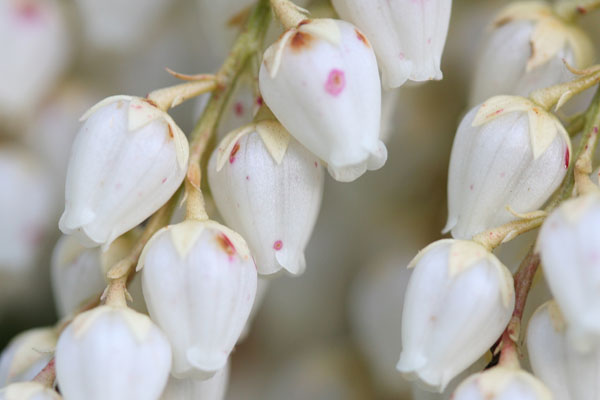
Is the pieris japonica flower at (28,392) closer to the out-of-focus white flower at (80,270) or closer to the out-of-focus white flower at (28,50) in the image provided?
the out-of-focus white flower at (80,270)

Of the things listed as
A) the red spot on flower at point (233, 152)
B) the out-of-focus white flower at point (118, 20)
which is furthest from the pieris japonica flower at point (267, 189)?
the out-of-focus white flower at point (118, 20)

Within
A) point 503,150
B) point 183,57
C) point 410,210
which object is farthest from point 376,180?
point 503,150

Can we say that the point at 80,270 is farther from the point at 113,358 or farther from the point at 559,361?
the point at 559,361

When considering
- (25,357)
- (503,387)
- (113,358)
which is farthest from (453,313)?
(25,357)

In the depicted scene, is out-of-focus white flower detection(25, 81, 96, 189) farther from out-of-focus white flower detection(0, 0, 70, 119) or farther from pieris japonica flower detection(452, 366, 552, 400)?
pieris japonica flower detection(452, 366, 552, 400)

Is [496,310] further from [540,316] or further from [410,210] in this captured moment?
[410,210]
